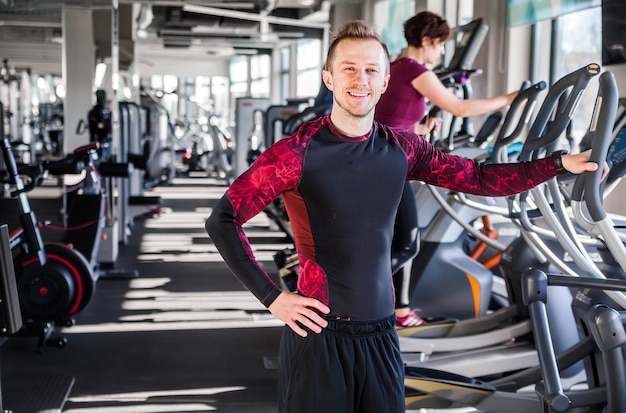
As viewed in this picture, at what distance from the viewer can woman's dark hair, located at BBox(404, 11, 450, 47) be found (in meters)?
3.25

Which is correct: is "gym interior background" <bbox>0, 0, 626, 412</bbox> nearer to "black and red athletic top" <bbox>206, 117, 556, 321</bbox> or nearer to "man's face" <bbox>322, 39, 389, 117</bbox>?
"black and red athletic top" <bbox>206, 117, 556, 321</bbox>

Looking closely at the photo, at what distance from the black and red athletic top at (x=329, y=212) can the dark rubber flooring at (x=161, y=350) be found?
1617mm

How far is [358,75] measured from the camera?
1.75 metres

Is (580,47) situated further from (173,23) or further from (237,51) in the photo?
(237,51)

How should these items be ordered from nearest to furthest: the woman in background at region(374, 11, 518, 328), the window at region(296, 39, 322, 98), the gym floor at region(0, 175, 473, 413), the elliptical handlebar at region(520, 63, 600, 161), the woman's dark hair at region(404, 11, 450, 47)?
the elliptical handlebar at region(520, 63, 600, 161)
the woman in background at region(374, 11, 518, 328)
the woman's dark hair at region(404, 11, 450, 47)
the gym floor at region(0, 175, 473, 413)
the window at region(296, 39, 322, 98)

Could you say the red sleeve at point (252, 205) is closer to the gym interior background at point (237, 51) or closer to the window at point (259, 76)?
the gym interior background at point (237, 51)

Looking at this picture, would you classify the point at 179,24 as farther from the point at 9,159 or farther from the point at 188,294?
the point at 9,159

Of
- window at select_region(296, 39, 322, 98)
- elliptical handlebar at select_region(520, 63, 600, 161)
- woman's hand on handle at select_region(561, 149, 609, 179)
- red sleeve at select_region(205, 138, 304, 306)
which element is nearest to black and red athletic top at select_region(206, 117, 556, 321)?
red sleeve at select_region(205, 138, 304, 306)

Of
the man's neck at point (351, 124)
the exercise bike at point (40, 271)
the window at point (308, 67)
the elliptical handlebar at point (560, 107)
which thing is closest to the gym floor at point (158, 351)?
the exercise bike at point (40, 271)

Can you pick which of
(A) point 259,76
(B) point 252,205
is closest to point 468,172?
(B) point 252,205

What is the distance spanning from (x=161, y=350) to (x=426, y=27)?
2071mm

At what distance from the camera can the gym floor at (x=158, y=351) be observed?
338cm

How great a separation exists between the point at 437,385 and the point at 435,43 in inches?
52.6

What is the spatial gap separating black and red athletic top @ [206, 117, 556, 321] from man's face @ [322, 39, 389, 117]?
0.24 feet
